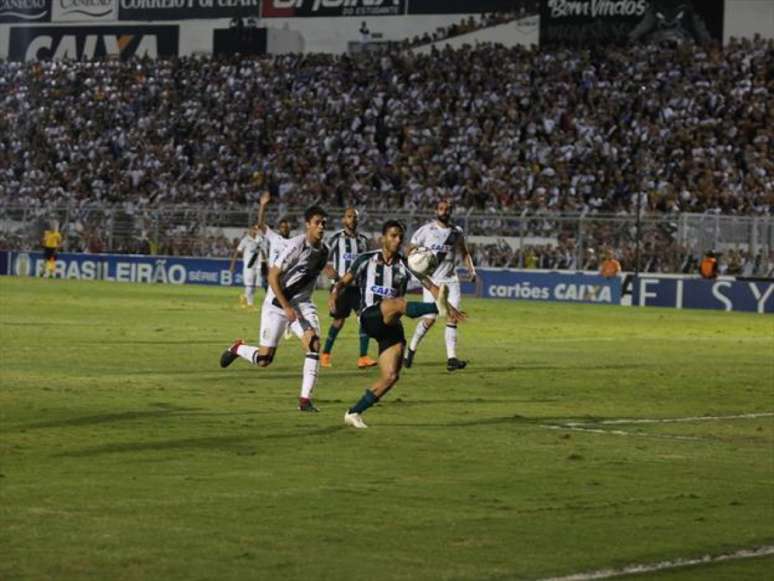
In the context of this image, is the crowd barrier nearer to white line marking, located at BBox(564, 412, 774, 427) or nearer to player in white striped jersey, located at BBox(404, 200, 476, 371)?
player in white striped jersey, located at BBox(404, 200, 476, 371)

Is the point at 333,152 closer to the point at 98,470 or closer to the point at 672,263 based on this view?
the point at 672,263

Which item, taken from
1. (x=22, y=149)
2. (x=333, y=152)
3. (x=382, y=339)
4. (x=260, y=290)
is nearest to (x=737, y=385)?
(x=382, y=339)

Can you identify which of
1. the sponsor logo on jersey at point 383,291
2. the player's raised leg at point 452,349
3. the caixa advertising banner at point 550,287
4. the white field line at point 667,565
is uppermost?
the sponsor logo on jersey at point 383,291

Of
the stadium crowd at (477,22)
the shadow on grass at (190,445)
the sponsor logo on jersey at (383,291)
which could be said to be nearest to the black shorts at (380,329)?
the shadow on grass at (190,445)

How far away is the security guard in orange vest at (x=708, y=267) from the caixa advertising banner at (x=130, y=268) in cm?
1852

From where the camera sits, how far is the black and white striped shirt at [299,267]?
18.8 meters

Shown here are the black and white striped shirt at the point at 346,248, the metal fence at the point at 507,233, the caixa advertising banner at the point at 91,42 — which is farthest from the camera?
the caixa advertising banner at the point at 91,42

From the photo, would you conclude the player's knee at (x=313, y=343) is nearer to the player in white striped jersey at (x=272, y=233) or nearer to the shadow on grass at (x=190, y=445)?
the player in white striped jersey at (x=272, y=233)

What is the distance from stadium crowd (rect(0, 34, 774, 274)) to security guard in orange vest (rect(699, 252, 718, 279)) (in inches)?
88.5

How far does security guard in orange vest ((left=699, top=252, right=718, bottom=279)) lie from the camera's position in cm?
4867

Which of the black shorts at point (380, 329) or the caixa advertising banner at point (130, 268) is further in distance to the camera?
the caixa advertising banner at point (130, 268)

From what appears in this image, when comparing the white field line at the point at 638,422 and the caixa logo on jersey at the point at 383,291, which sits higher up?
Result: the caixa logo on jersey at the point at 383,291

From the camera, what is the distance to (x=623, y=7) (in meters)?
65.4

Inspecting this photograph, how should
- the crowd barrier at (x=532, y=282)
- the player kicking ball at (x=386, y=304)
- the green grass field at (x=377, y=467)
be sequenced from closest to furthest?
the green grass field at (x=377, y=467) → the player kicking ball at (x=386, y=304) → the crowd barrier at (x=532, y=282)
